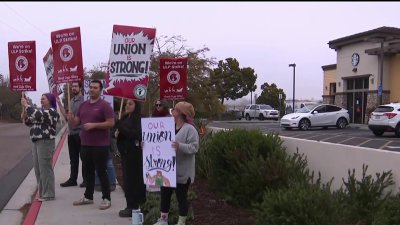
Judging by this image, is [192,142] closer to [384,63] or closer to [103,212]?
[103,212]

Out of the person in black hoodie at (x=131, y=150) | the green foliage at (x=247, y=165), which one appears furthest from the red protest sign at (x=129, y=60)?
the green foliage at (x=247, y=165)

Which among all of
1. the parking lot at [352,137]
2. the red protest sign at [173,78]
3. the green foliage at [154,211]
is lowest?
the parking lot at [352,137]

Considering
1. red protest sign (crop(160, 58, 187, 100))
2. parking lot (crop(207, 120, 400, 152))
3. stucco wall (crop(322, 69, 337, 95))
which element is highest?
stucco wall (crop(322, 69, 337, 95))

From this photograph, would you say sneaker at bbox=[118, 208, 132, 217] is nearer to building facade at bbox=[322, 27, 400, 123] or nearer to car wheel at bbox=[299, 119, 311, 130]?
car wheel at bbox=[299, 119, 311, 130]

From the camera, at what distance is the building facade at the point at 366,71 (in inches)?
1291

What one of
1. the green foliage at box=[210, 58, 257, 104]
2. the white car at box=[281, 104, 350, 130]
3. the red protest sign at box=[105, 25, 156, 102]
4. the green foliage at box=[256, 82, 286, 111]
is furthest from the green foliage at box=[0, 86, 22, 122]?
the red protest sign at box=[105, 25, 156, 102]

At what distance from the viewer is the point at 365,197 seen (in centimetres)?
595

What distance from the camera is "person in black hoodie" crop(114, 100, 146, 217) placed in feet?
22.3

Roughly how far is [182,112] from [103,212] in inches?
94.9

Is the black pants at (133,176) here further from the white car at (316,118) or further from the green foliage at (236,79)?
the green foliage at (236,79)

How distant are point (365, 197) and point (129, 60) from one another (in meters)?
3.91

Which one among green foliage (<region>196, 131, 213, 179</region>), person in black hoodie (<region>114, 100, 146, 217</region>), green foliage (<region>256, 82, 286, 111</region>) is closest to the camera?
person in black hoodie (<region>114, 100, 146, 217</region>)

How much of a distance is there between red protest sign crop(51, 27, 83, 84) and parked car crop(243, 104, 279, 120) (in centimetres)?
4112

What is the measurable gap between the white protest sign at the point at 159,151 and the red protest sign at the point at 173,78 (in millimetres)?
4593
